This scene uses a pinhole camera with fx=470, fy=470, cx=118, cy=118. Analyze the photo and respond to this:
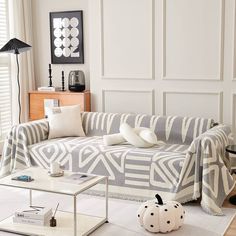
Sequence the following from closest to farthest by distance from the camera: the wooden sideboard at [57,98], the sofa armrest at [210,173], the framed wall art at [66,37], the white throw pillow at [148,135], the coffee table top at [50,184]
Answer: the coffee table top at [50,184], the sofa armrest at [210,173], the white throw pillow at [148,135], the wooden sideboard at [57,98], the framed wall art at [66,37]

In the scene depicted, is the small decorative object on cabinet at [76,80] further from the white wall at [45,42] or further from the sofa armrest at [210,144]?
the sofa armrest at [210,144]

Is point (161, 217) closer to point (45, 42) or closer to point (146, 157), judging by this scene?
point (146, 157)

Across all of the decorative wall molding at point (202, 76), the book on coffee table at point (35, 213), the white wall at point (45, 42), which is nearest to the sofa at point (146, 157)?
the decorative wall molding at point (202, 76)

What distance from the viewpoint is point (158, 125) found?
4.85 m

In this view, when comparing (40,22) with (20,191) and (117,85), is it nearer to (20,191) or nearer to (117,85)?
(117,85)

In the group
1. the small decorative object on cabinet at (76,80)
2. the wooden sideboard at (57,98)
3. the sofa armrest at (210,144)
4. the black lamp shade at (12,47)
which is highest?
the black lamp shade at (12,47)

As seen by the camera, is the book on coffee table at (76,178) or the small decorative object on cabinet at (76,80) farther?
the small decorative object on cabinet at (76,80)

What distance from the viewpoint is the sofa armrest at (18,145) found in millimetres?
4789

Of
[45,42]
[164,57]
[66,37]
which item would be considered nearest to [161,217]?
[164,57]

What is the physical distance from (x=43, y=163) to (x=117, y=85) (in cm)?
149

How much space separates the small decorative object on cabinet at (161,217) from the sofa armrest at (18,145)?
1.70m

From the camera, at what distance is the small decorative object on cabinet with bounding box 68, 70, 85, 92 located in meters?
5.87

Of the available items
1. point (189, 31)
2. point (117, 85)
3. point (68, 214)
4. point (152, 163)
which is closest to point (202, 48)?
point (189, 31)

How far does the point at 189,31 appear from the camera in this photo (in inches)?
203
